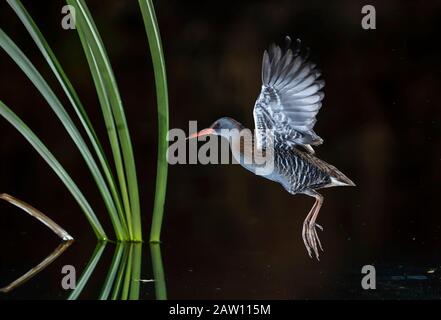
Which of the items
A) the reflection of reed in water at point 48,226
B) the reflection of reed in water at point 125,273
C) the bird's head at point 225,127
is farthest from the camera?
the bird's head at point 225,127

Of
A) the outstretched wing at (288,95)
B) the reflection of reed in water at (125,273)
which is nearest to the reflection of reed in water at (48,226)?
the reflection of reed in water at (125,273)

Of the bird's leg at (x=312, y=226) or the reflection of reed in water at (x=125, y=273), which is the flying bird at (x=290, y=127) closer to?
the bird's leg at (x=312, y=226)

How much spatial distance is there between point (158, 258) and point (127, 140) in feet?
1.36

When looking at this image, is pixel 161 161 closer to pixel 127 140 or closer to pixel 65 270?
pixel 127 140

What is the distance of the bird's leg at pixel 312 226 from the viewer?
2.35m

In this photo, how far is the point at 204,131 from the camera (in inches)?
93.1

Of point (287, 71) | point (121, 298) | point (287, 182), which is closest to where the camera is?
point (121, 298)

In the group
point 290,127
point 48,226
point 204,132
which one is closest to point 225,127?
point 204,132

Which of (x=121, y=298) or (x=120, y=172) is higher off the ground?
(x=120, y=172)

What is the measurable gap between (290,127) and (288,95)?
12 centimetres

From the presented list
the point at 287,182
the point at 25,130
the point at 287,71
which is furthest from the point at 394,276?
the point at 25,130

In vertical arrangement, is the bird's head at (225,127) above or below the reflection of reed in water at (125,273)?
above

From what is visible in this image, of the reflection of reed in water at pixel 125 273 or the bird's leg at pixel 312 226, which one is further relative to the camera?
the bird's leg at pixel 312 226

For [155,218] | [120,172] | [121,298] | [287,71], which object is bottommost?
[121,298]
